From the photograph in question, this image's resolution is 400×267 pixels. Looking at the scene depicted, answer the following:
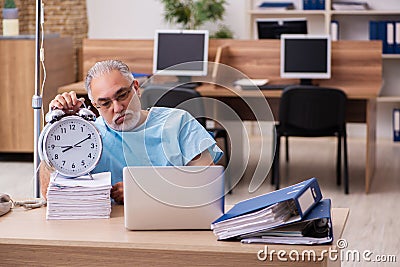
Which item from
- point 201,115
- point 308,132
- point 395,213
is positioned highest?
point 201,115

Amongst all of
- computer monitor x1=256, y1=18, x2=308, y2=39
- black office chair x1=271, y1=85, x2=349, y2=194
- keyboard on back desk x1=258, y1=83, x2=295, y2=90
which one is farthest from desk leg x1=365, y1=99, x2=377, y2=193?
computer monitor x1=256, y1=18, x2=308, y2=39

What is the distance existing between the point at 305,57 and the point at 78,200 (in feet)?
12.4

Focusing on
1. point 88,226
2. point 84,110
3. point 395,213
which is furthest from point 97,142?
point 395,213

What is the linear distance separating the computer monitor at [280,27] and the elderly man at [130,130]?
372 cm

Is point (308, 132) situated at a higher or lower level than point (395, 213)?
higher

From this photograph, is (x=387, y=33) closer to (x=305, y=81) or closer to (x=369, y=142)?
(x=305, y=81)

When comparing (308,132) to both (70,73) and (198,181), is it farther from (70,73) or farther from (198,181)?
(198,181)

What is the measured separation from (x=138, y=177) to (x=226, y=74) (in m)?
0.38

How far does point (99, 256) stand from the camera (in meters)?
2.08

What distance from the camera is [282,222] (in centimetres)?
200

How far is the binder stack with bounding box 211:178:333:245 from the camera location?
6.57ft

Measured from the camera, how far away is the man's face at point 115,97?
7.89 feet

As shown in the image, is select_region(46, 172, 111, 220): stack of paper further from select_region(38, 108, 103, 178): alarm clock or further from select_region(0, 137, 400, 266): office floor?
select_region(0, 137, 400, 266): office floor

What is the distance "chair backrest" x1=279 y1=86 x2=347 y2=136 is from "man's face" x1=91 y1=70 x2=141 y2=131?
110 inches
